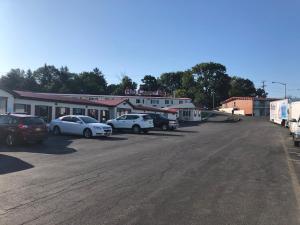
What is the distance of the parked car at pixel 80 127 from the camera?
89.1 feet

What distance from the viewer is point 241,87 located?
144m

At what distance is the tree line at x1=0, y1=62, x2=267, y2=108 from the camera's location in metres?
121

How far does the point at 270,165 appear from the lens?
1512cm

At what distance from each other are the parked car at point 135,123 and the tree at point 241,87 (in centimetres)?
10787

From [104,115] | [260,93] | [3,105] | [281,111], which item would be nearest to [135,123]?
[3,105]

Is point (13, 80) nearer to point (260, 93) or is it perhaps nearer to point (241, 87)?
point (241, 87)

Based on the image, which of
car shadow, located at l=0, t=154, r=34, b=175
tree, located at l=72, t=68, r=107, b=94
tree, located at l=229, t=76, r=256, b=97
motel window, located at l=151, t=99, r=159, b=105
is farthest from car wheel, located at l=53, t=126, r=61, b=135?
tree, located at l=229, t=76, r=256, b=97

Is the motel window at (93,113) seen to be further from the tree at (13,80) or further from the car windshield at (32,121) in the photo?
the tree at (13,80)

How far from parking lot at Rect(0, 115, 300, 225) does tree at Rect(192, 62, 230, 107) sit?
12139 centimetres

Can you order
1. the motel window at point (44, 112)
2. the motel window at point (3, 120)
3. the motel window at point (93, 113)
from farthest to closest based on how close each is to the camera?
1. the motel window at point (93, 113)
2. the motel window at point (44, 112)
3. the motel window at point (3, 120)

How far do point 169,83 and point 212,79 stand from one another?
18.6 meters

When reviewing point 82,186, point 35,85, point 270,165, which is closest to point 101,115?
point 270,165

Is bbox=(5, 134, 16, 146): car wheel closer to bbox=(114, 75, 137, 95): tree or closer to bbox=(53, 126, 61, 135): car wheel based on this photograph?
bbox=(53, 126, 61, 135): car wheel

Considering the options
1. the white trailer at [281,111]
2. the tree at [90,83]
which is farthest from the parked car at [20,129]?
the tree at [90,83]
